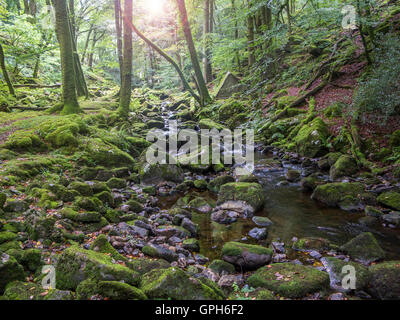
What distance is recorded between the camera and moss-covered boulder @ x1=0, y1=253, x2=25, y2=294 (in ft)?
9.04

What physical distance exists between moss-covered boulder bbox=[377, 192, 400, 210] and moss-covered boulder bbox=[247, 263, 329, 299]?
11.6 ft

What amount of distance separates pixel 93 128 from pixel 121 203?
5011 mm

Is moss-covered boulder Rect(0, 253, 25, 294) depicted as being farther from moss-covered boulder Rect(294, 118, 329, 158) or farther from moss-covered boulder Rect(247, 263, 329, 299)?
moss-covered boulder Rect(294, 118, 329, 158)

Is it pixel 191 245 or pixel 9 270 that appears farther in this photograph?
pixel 191 245

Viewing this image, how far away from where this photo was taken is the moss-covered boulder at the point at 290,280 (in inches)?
132

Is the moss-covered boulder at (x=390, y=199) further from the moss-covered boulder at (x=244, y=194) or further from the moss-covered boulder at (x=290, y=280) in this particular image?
the moss-covered boulder at (x=290, y=280)

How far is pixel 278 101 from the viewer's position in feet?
46.8

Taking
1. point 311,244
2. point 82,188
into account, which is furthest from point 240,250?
point 82,188

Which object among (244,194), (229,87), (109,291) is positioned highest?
(229,87)

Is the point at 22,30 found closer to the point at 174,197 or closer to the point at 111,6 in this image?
the point at 111,6

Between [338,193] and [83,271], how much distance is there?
20.4 feet

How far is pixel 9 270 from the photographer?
2826mm

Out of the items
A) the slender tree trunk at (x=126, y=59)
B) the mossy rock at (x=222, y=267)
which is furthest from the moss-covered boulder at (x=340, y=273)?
the slender tree trunk at (x=126, y=59)

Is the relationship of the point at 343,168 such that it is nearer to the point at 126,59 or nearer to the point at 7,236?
the point at 7,236
